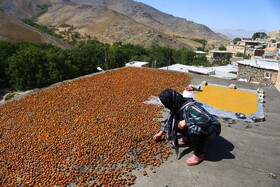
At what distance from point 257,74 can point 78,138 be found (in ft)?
61.5

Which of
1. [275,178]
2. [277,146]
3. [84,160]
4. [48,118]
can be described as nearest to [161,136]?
[84,160]

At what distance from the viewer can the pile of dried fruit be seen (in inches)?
119

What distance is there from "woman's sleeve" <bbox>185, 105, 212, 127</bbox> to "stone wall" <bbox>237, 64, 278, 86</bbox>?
676 inches

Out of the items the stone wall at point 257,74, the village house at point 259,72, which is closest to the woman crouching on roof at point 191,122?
the village house at point 259,72

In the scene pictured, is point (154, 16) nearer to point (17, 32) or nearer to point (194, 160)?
point (17, 32)

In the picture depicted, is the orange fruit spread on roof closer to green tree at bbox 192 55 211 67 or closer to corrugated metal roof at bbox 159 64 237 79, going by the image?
corrugated metal roof at bbox 159 64 237 79

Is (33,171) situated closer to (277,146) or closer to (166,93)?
(166,93)

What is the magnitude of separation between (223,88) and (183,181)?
5163mm

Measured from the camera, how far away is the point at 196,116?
120 inches

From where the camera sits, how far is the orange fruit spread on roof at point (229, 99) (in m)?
5.52

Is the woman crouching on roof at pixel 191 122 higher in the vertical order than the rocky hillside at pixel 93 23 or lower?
lower

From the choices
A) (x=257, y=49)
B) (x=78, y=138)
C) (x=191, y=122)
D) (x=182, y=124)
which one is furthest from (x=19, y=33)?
(x=257, y=49)

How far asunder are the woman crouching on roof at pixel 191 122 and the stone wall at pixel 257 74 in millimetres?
17096

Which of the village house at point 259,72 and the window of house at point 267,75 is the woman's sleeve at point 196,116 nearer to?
the village house at point 259,72
